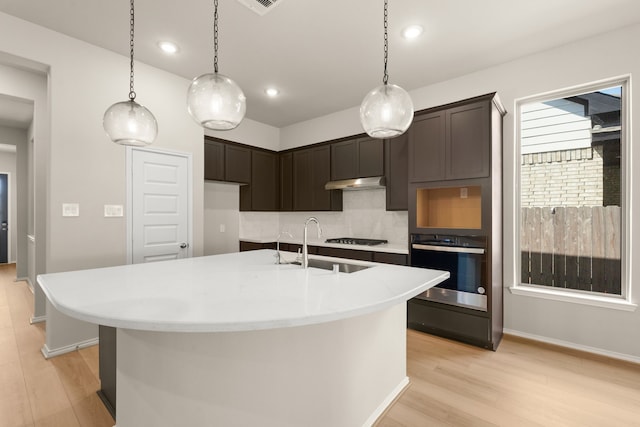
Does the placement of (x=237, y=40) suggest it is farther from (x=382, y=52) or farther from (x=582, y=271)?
(x=582, y=271)

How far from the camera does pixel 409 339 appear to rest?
122 inches

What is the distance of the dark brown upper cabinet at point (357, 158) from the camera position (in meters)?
4.02

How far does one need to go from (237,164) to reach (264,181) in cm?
63

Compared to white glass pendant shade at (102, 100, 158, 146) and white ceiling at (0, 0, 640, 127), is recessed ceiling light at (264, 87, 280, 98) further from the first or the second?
white glass pendant shade at (102, 100, 158, 146)

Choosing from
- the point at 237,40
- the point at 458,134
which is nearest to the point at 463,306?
the point at 458,134

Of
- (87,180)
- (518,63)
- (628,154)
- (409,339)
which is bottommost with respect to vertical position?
(409,339)

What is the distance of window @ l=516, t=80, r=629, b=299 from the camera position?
9.02 feet

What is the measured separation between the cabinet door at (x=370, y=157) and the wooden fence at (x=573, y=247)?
1.75 meters

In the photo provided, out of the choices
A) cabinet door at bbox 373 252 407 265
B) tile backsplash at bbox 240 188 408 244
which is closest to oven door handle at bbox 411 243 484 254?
cabinet door at bbox 373 252 407 265

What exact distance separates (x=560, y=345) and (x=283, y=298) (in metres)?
3.10

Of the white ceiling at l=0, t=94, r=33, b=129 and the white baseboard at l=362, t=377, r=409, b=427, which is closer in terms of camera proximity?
the white baseboard at l=362, t=377, r=409, b=427

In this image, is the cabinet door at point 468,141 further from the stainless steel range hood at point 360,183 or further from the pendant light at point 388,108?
the pendant light at point 388,108

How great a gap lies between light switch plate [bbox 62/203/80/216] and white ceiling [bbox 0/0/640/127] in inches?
52.3

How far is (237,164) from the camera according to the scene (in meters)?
4.61
